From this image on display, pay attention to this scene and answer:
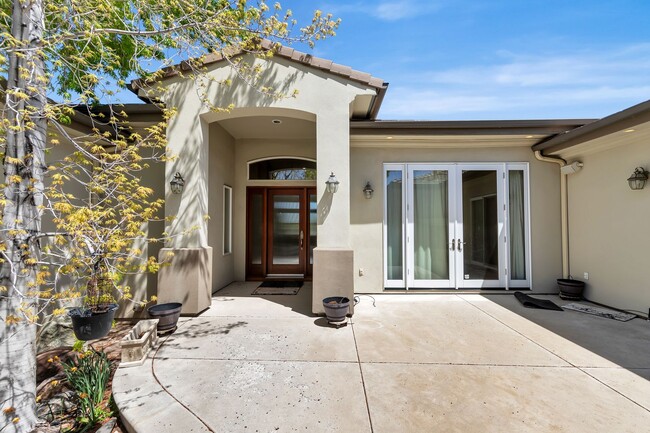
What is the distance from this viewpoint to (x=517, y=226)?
6.50m

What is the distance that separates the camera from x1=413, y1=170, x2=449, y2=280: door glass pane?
6.51 meters

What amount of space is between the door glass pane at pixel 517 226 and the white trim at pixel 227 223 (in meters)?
6.82

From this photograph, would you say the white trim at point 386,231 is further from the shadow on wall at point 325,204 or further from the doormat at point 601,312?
the doormat at point 601,312

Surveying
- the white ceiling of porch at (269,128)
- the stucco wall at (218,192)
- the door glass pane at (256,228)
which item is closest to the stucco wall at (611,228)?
the white ceiling of porch at (269,128)

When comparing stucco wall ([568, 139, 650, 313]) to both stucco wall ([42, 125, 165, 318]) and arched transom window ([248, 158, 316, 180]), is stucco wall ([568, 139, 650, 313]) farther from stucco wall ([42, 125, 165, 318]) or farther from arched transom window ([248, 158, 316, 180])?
stucco wall ([42, 125, 165, 318])

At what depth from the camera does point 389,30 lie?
6309mm

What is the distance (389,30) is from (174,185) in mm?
5634

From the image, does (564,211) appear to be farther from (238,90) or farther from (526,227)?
(238,90)

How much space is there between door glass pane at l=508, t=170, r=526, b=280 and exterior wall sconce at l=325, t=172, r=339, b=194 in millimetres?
4332

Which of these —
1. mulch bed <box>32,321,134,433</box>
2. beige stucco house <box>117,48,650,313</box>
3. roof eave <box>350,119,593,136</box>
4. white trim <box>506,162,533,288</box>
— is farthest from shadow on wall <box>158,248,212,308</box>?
white trim <box>506,162,533,288</box>

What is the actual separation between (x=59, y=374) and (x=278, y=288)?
13.4 feet

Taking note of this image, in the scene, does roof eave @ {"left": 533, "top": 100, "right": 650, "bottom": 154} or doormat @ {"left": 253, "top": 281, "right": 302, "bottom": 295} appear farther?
doormat @ {"left": 253, "top": 281, "right": 302, "bottom": 295}

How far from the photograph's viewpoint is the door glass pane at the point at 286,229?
25.9 feet

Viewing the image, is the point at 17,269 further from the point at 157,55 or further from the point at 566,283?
the point at 566,283
